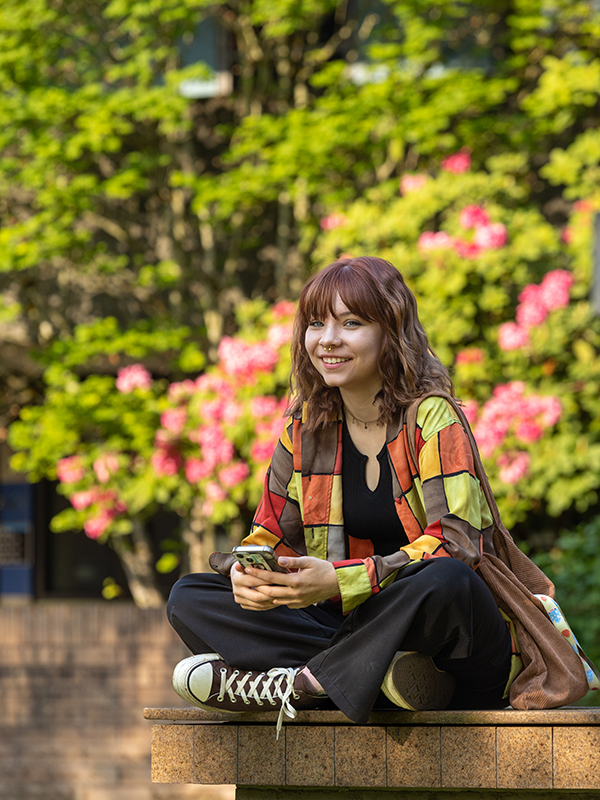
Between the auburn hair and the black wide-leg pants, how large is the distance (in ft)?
1.60

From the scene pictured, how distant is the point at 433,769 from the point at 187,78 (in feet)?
20.1

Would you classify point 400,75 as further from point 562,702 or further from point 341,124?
point 562,702

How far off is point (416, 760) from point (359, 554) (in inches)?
20.7

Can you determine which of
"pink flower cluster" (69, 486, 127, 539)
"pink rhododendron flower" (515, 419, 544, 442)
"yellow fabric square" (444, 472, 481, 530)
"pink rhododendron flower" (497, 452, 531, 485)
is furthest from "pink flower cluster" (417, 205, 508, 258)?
"yellow fabric square" (444, 472, 481, 530)

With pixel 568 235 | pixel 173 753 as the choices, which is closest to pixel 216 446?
pixel 568 235

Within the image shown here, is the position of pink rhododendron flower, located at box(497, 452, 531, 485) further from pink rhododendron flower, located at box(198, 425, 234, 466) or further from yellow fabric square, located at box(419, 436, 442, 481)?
yellow fabric square, located at box(419, 436, 442, 481)

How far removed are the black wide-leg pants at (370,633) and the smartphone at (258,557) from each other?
263 mm

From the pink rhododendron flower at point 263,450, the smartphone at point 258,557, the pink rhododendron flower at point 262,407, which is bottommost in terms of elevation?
the smartphone at point 258,557

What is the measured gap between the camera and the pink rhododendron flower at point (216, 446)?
285 inches

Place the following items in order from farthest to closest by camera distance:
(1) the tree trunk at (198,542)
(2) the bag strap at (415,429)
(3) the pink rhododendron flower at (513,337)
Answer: (1) the tree trunk at (198,542), (3) the pink rhododendron flower at (513,337), (2) the bag strap at (415,429)

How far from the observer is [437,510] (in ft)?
8.43

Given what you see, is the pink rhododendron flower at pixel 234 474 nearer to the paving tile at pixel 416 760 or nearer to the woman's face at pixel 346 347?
the woman's face at pixel 346 347

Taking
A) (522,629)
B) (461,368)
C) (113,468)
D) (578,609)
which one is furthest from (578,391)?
(522,629)

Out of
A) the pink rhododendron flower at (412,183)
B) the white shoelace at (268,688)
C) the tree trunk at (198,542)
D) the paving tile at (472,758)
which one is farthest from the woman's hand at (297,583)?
the tree trunk at (198,542)
